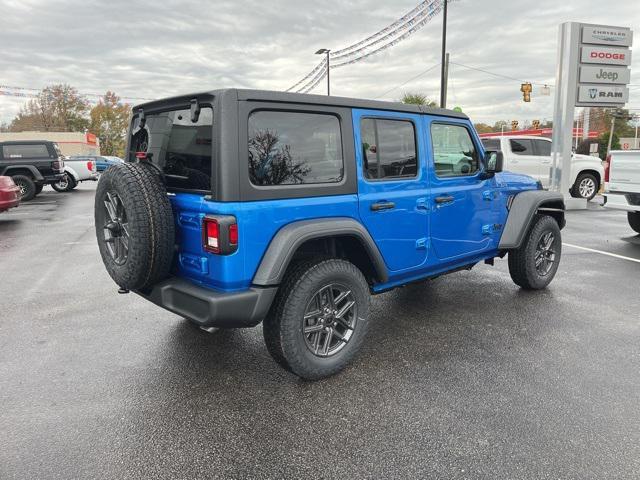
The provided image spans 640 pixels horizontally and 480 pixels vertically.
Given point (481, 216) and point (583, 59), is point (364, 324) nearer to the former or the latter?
point (481, 216)

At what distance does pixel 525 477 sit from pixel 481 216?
102 inches

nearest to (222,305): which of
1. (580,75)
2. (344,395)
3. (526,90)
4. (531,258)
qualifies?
(344,395)

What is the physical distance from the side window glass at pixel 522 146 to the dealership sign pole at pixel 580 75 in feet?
2.57

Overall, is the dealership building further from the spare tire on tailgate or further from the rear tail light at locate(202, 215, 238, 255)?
the rear tail light at locate(202, 215, 238, 255)

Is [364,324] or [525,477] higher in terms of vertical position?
[364,324]

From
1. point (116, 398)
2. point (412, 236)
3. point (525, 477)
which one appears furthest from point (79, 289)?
point (525, 477)

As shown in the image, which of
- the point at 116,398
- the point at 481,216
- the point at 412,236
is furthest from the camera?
the point at 481,216

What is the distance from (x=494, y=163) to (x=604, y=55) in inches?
437

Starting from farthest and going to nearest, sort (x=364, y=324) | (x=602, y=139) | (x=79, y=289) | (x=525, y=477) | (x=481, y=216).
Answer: (x=602, y=139), (x=79, y=289), (x=481, y=216), (x=364, y=324), (x=525, y=477)

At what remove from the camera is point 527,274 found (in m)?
4.98

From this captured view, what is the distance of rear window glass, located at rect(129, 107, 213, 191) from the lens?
291 cm

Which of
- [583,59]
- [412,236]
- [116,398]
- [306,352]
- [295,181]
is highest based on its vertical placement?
[583,59]

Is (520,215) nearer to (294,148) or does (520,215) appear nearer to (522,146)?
(294,148)

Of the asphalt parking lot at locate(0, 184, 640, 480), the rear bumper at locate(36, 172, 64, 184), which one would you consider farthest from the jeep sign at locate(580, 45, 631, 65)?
the rear bumper at locate(36, 172, 64, 184)
